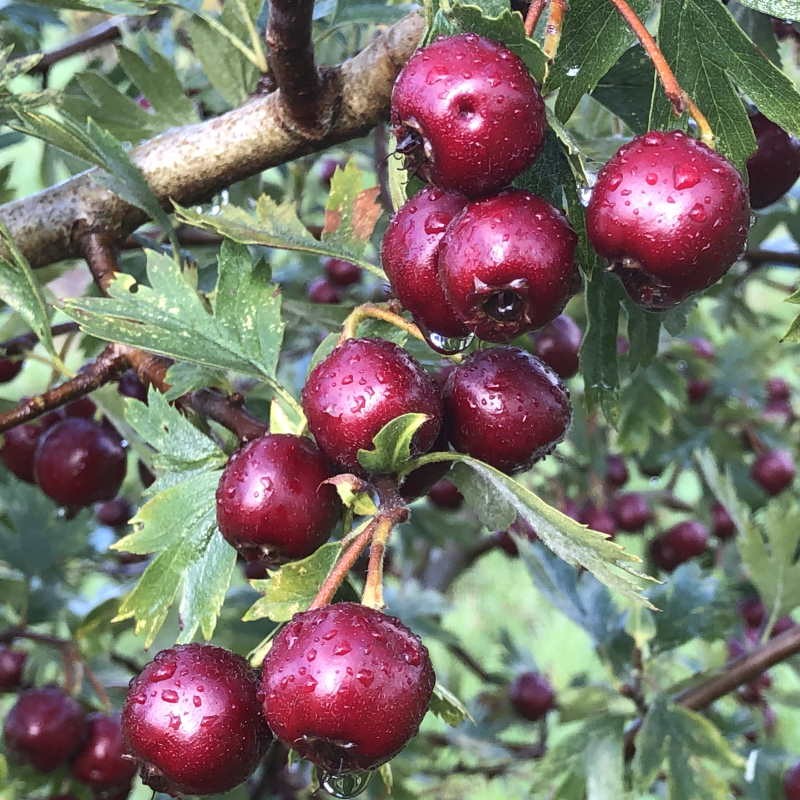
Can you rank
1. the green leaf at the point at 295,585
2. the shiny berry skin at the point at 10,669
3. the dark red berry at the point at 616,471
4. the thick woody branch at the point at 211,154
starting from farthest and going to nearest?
1. the dark red berry at the point at 616,471
2. the shiny berry skin at the point at 10,669
3. the thick woody branch at the point at 211,154
4. the green leaf at the point at 295,585

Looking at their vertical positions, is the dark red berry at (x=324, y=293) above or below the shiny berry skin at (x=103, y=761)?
above

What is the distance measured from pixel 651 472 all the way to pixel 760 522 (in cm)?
24

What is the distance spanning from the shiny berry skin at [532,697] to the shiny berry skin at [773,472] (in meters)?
0.58

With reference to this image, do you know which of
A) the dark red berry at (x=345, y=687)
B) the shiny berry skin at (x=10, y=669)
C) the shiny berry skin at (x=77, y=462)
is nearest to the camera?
the dark red berry at (x=345, y=687)

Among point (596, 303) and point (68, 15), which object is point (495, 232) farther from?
point (68, 15)

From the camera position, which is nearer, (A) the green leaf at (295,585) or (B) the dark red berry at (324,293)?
(A) the green leaf at (295,585)

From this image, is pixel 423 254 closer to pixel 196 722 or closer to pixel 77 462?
pixel 196 722

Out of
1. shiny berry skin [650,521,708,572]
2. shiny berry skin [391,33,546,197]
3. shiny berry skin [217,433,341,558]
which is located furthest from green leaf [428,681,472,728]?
shiny berry skin [650,521,708,572]

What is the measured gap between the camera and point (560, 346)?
4.02ft

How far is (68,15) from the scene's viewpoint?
2662 mm

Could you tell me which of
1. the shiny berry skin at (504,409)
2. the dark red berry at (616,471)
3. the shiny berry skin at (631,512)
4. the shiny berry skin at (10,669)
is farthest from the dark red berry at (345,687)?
the dark red berry at (616,471)

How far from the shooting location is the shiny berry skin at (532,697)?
6.62 feet

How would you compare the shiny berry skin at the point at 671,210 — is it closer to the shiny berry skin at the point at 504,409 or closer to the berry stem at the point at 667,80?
the berry stem at the point at 667,80

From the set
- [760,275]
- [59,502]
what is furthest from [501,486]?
[760,275]
